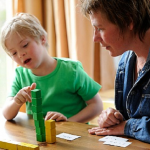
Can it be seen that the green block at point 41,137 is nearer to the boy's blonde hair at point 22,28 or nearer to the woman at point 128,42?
the woman at point 128,42

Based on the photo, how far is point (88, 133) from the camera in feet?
5.06

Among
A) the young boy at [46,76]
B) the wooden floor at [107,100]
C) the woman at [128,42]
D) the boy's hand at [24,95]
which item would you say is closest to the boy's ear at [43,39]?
the young boy at [46,76]

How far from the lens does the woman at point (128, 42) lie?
1465 millimetres

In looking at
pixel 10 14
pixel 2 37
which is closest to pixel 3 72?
pixel 10 14

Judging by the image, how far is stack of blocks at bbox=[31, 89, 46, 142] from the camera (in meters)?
1.41

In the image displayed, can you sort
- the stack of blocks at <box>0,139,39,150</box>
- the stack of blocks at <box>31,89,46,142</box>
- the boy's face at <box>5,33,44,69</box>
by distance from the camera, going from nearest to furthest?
the stack of blocks at <box>0,139,39,150</box>, the stack of blocks at <box>31,89,46,142</box>, the boy's face at <box>5,33,44,69</box>

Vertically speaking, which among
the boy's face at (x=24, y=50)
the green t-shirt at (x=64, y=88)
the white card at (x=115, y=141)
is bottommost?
the white card at (x=115, y=141)

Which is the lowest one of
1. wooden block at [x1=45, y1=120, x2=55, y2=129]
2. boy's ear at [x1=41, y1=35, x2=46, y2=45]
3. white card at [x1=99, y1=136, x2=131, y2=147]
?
white card at [x1=99, y1=136, x2=131, y2=147]

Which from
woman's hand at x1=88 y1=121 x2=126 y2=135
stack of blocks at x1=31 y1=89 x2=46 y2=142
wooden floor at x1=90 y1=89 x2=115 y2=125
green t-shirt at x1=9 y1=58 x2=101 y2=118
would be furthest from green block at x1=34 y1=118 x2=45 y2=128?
wooden floor at x1=90 y1=89 x2=115 y2=125

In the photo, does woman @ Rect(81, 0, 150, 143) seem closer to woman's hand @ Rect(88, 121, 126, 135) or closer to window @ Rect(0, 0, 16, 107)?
woman's hand @ Rect(88, 121, 126, 135)

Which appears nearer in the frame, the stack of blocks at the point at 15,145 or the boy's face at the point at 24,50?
the stack of blocks at the point at 15,145

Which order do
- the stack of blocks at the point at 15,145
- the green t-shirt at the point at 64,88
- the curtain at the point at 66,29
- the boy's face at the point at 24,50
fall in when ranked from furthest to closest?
the curtain at the point at 66,29 → the green t-shirt at the point at 64,88 → the boy's face at the point at 24,50 → the stack of blocks at the point at 15,145

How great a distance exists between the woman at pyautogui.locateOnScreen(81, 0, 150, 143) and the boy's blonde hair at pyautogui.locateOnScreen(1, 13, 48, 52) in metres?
0.46

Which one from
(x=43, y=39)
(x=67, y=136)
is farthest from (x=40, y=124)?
(x=43, y=39)
